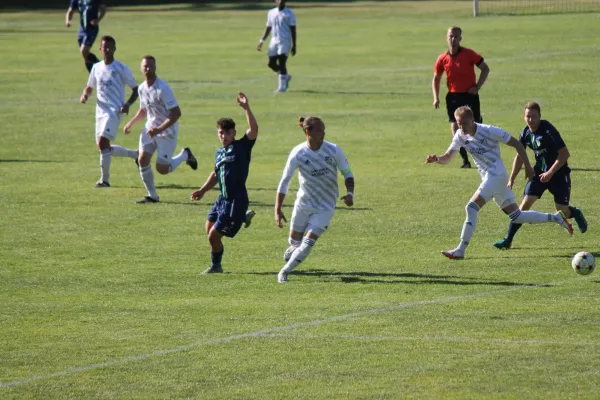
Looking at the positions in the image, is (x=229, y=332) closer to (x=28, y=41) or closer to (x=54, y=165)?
(x=54, y=165)

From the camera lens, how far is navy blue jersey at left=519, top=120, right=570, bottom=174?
16.4 m

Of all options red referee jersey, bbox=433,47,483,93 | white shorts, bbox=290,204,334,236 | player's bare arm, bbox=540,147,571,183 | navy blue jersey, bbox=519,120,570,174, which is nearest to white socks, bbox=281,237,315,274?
white shorts, bbox=290,204,334,236

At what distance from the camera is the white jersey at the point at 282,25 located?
116 feet

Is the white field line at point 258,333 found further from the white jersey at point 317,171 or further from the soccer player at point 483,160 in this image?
the white jersey at point 317,171

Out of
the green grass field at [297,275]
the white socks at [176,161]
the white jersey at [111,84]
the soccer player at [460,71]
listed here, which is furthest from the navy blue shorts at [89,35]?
the soccer player at [460,71]

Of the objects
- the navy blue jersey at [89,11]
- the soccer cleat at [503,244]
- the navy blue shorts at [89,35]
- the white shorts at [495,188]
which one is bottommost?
the soccer cleat at [503,244]

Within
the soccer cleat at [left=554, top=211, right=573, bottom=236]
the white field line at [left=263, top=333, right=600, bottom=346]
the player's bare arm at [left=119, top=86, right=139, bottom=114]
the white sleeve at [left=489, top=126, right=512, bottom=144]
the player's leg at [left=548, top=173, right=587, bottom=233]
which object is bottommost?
the white field line at [left=263, top=333, right=600, bottom=346]

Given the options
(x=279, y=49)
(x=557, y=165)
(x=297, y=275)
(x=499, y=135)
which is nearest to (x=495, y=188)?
(x=499, y=135)

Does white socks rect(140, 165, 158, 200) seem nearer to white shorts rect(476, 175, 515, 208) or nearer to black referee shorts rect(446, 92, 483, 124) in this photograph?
black referee shorts rect(446, 92, 483, 124)

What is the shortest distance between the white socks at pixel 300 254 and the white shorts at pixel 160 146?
6.54 metres

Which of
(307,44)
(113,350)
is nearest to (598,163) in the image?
(113,350)

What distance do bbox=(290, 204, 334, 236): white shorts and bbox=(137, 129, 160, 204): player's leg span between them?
6132mm

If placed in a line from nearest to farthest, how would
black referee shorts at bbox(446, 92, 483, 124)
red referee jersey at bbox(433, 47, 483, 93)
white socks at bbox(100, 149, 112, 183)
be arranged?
white socks at bbox(100, 149, 112, 183)
red referee jersey at bbox(433, 47, 483, 93)
black referee shorts at bbox(446, 92, 483, 124)

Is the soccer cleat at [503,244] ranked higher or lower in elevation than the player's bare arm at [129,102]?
lower
